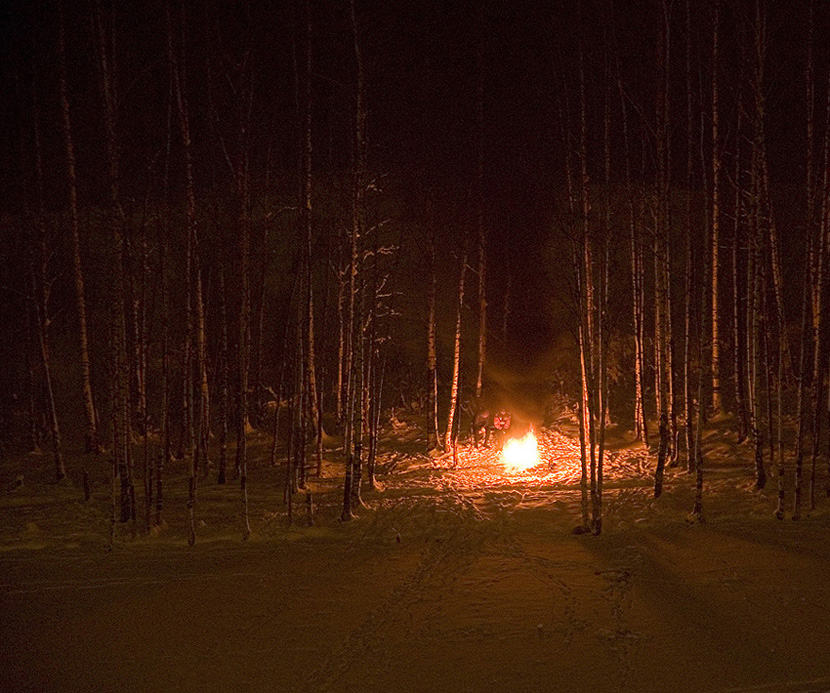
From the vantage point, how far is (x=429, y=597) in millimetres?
7570

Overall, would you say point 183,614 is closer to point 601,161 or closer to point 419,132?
point 601,161

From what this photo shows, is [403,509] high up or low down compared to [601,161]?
down

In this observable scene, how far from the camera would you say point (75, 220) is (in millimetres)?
13555

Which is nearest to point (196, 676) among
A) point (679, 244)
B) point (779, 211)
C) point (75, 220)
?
point (75, 220)

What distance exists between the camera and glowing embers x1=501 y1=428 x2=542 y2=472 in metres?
15.8

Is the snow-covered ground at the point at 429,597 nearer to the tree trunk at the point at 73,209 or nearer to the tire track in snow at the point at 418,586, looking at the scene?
the tire track in snow at the point at 418,586

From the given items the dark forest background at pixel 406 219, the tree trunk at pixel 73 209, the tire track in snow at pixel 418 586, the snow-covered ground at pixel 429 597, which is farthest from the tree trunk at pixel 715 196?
the tree trunk at pixel 73 209

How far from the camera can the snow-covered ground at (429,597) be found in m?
5.77

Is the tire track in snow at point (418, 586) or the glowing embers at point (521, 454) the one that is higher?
the tire track in snow at point (418, 586)

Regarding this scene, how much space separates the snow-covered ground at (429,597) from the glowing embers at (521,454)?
10.0ft

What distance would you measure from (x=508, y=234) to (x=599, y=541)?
60.8ft

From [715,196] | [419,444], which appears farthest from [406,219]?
[715,196]

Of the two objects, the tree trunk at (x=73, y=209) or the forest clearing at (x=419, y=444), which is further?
the tree trunk at (x=73, y=209)

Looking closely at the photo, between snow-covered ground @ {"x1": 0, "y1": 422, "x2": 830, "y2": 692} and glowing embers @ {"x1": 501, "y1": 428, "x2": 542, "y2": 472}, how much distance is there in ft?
10.0
